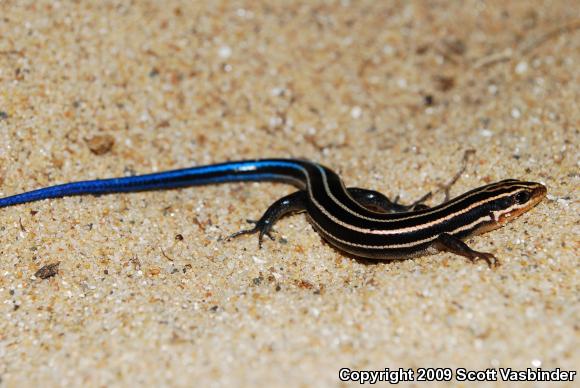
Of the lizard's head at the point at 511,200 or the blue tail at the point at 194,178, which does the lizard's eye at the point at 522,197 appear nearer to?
the lizard's head at the point at 511,200

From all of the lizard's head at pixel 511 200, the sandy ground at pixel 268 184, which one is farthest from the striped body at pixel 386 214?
the sandy ground at pixel 268 184

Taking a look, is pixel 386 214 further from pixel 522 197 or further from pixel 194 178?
pixel 194 178

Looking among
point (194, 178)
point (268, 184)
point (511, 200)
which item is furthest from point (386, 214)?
point (194, 178)

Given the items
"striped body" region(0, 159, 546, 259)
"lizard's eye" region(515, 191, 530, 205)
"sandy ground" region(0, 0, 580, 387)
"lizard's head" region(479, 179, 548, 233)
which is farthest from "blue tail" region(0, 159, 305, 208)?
"lizard's eye" region(515, 191, 530, 205)

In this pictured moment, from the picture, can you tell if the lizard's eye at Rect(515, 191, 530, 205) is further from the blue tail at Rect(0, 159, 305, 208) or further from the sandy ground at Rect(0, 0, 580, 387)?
the blue tail at Rect(0, 159, 305, 208)

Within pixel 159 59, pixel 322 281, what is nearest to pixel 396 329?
pixel 322 281
